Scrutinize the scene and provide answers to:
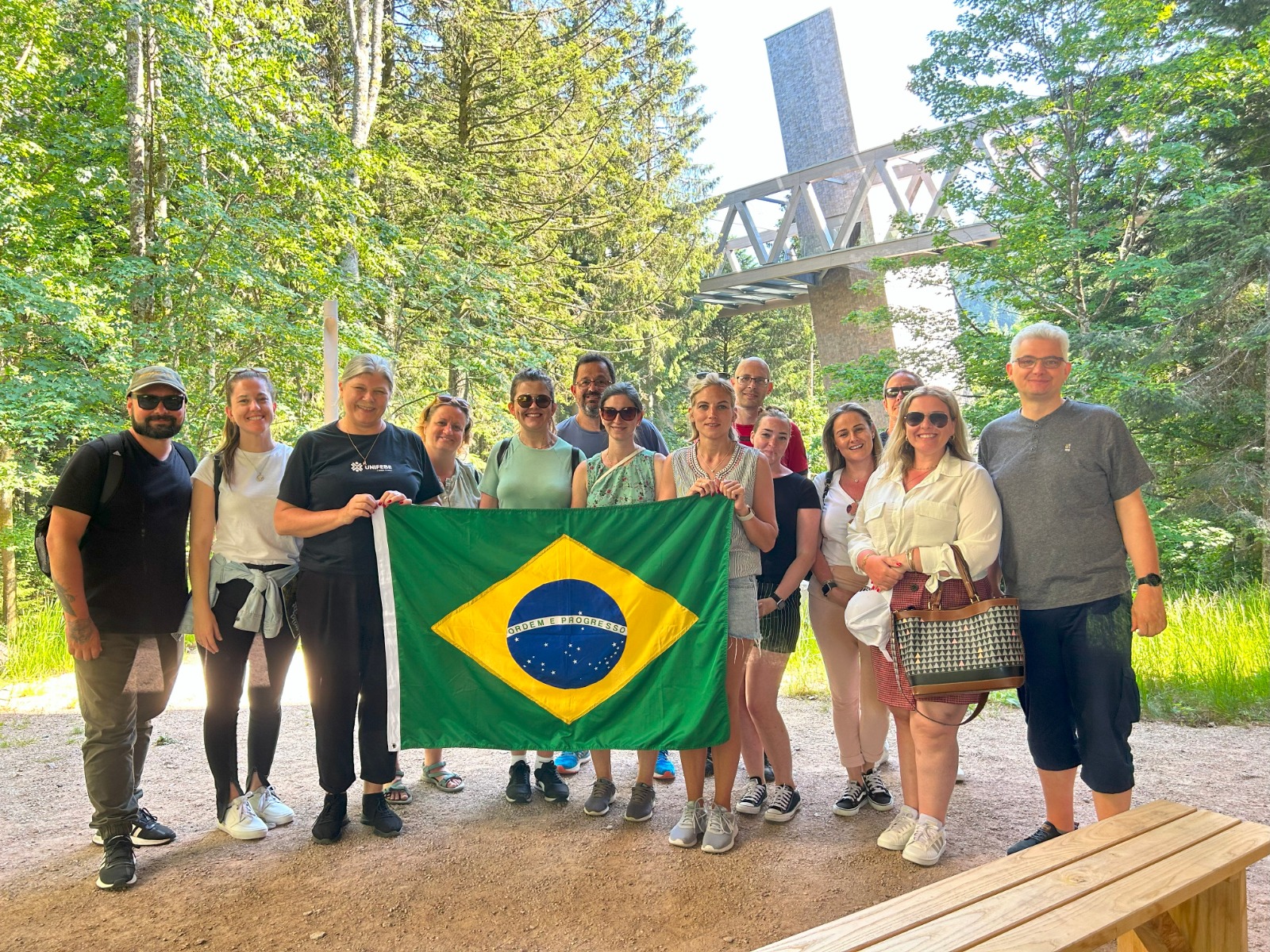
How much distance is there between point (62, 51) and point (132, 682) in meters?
10.4

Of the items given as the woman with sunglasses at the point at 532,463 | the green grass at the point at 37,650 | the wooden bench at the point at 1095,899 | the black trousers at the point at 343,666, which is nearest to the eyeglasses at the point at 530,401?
the woman with sunglasses at the point at 532,463

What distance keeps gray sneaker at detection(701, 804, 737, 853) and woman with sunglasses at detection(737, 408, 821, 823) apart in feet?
1.05

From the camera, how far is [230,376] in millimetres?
3988

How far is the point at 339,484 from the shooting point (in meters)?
3.82

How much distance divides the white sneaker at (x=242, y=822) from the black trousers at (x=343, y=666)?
37 centimetres

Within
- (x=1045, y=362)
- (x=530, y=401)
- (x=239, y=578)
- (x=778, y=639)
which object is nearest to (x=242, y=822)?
(x=239, y=578)

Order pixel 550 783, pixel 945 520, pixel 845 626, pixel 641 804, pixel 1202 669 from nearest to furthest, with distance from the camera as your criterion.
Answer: pixel 945 520
pixel 641 804
pixel 845 626
pixel 550 783
pixel 1202 669

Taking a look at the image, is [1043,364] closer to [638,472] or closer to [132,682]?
[638,472]

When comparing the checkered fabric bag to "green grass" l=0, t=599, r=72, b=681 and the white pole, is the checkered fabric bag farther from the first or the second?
"green grass" l=0, t=599, r=72, b=681

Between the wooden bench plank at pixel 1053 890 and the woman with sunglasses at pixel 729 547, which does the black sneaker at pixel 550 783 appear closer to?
the woman with sunglasses at pixel 729 547

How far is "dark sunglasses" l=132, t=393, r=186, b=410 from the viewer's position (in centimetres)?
366

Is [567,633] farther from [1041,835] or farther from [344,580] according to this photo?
[1041,835]

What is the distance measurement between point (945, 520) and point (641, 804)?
6.35 ft

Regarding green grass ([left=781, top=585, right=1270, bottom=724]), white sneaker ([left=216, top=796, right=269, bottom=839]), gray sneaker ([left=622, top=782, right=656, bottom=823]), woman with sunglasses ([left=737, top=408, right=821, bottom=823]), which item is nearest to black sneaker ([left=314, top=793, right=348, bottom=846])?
white sneaker ([left=216, top=796, right=269, bottom=839])
